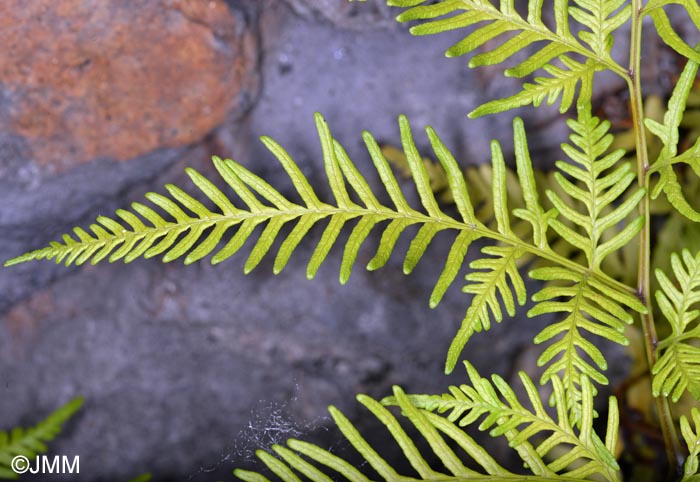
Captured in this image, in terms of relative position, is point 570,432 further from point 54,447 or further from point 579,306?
point 54,447

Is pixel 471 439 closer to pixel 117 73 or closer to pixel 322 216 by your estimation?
pixel 322 216

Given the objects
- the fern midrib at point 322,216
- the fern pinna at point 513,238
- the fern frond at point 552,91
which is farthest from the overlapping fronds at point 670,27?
the fern midrib at point 322,216

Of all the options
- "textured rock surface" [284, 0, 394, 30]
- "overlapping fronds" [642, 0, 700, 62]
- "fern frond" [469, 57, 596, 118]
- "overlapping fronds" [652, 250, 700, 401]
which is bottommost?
"overlapping fronds" [652, 250, 700, 401]

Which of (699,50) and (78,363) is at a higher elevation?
(699,50)

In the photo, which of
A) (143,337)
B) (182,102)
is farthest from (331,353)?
(182,102)
